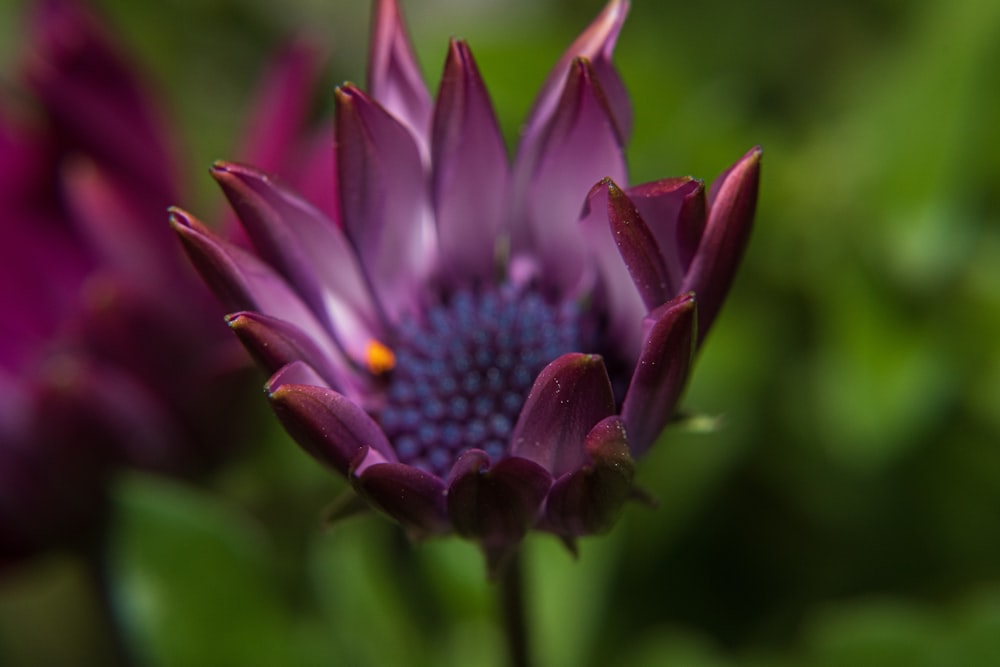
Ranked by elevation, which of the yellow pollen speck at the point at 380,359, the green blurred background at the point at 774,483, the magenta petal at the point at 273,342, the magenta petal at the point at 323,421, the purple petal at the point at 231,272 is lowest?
the green blurred background at the point at 774,483

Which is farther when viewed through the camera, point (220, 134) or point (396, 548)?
point (220, 134)

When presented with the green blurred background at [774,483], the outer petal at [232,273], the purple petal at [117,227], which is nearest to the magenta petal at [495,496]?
the outer petal at [232,273]

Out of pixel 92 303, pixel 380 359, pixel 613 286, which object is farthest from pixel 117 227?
pixel 613 286

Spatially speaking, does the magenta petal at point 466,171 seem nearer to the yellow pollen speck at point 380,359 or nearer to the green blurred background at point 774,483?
the yellow pollen speck at point 380,359

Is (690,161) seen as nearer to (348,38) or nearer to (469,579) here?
(469,579)

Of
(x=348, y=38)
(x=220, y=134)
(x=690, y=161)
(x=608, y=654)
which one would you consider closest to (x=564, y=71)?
(x=690, y=161)

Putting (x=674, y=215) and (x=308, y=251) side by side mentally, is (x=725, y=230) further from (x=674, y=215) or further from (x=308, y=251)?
(x=308, y=251)

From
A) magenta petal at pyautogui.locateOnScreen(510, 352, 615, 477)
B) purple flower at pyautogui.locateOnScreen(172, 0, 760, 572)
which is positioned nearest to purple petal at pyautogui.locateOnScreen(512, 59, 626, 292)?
purple flower at pyautogui.locateOnScreen(172, 0, 760, 572)
